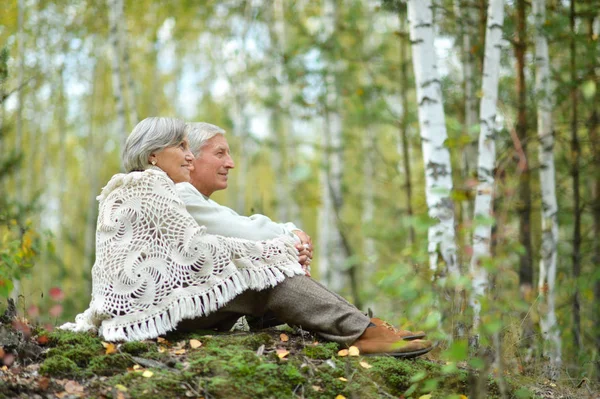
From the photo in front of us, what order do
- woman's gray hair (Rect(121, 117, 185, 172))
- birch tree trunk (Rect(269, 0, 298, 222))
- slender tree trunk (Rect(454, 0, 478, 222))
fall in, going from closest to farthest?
woman's gray hair (Rect(121, 117, 185, 172))
slender tree trunk (Rect(454, 0, 478, 222))
birch tree trunk (Rect(269, 0, 298, 222))

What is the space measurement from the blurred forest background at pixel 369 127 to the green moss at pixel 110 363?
46cm

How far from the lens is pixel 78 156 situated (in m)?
21.3

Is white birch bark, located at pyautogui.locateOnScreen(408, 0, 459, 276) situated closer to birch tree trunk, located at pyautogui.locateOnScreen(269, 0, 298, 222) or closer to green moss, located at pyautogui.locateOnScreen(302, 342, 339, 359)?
green moss, located at pyautogui.locateOnScreen(302, 342, 339, 359)

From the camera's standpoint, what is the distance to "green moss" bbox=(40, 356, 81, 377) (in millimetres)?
3098

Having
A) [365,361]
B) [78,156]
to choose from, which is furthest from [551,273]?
[78,156]

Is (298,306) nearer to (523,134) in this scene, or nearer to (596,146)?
(523,134)

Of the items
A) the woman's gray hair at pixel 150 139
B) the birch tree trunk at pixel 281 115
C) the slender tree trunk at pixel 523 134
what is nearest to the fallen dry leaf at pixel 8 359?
the woman's gray hair at pixel 150 139

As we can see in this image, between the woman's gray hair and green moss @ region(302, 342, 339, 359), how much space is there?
1.40 meters

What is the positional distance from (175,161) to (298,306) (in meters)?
1.11

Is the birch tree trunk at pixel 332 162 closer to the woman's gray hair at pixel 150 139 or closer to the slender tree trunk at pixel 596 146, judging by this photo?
the slender tree trunk at pixel 596 146

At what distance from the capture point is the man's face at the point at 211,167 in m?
4.03

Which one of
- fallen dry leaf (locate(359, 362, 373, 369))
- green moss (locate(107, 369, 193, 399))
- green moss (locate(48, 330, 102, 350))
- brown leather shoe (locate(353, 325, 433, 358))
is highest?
green moss (locate(48, 330, 102, 350))

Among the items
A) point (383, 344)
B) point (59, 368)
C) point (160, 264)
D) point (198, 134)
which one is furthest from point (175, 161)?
point (383, 344)

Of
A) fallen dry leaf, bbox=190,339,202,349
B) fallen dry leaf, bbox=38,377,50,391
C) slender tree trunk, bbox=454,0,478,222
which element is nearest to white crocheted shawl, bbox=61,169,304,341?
fallen dry leaf, bbox=190,339,202,349
